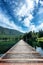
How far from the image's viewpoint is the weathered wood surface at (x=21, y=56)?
3299mm

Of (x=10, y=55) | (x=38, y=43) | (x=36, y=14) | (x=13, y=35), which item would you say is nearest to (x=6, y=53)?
(x=10, y=55)

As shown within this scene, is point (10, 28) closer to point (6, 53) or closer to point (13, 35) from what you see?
point (13, 35)

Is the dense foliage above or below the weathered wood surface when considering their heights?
above

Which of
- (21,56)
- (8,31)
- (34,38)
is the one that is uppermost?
(8,31)

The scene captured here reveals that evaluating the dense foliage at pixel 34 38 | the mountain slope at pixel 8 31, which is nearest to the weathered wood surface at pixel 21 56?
the dense foliage at pixel 34 38

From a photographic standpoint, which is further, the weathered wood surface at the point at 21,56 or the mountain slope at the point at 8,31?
the mountain slope at the point at 8,31

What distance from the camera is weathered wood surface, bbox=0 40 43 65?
3299 millimetres

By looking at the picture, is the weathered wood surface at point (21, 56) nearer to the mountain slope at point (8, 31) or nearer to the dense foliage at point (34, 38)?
the dense foliage at point (34, 38)

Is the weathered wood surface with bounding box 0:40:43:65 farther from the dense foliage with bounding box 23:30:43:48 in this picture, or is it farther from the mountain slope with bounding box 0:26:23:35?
the mountain slope with bounding box 0:26:23:35

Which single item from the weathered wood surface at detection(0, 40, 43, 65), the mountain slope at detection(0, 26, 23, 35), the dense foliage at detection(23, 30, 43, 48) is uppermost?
the mountain slope at detection(0, 26, 23, 35)

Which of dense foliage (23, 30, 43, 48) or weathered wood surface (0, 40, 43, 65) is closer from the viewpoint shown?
weathered wood surface (0, 40, 43, 65)

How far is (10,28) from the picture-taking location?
3.71m

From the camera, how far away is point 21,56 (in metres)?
3.52

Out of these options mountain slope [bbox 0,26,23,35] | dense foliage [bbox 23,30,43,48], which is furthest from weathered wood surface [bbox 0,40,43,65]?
mountain slope [bbox 0,26,23,35]
